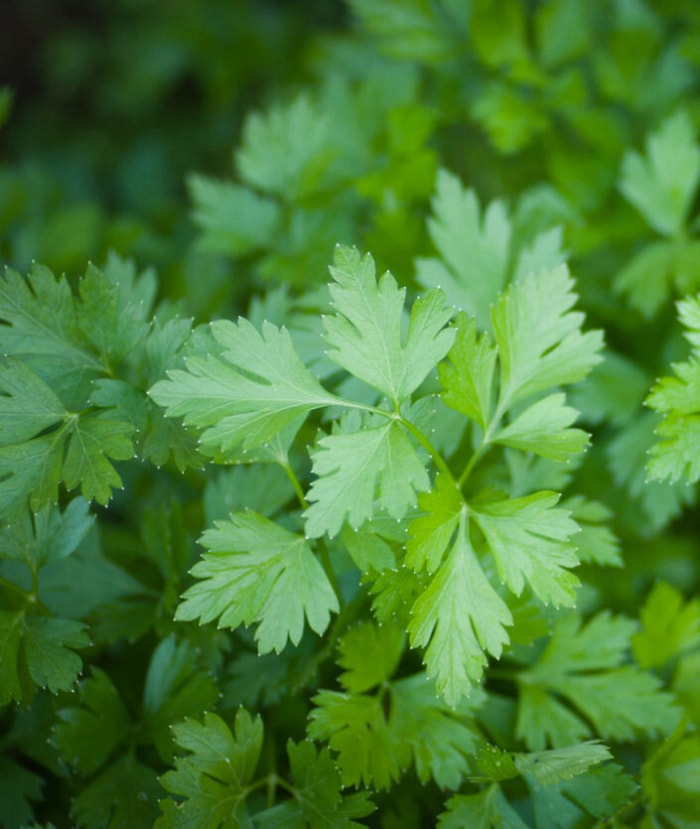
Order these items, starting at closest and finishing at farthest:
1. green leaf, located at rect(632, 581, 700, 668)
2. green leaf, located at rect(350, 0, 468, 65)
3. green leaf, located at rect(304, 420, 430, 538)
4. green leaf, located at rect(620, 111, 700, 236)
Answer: green leaf, located at rect(304, 420, 430, 538) → green leaf, located at rect(632, 581, 700, 668) → green leaf, located at rect(620, 111, 700, 236) → green leaf, located at rect(350, 0, 468, 65)

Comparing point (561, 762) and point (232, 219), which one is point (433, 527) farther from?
point (232, 219)

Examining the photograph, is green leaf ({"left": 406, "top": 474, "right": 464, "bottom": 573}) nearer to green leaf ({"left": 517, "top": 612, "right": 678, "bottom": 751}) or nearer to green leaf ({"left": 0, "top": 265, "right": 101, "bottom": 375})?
green leaf ({"left": 517, "top": 612, "right": 678, "bottom": 751})

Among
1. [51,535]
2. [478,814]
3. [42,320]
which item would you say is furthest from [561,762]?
[42,320]

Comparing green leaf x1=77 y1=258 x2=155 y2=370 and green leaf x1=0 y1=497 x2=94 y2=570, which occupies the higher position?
green leaf x1=77 y1=258 x2=155 y2=370

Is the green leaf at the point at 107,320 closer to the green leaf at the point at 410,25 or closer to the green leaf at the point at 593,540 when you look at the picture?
the green leaf at the point at 593,540

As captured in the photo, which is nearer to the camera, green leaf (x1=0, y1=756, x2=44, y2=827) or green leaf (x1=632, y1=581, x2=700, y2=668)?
green leaf (x1=0, y1=756, x2=44, y2=827)

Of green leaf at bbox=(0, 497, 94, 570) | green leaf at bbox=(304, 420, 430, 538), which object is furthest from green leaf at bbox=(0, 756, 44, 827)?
green leaf at bbox=(304, 420, 430, 538)

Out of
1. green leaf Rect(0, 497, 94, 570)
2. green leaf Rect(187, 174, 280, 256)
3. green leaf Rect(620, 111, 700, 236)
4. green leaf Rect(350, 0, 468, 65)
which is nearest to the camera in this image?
green leaf Rect(0, 497, 94, 570)
